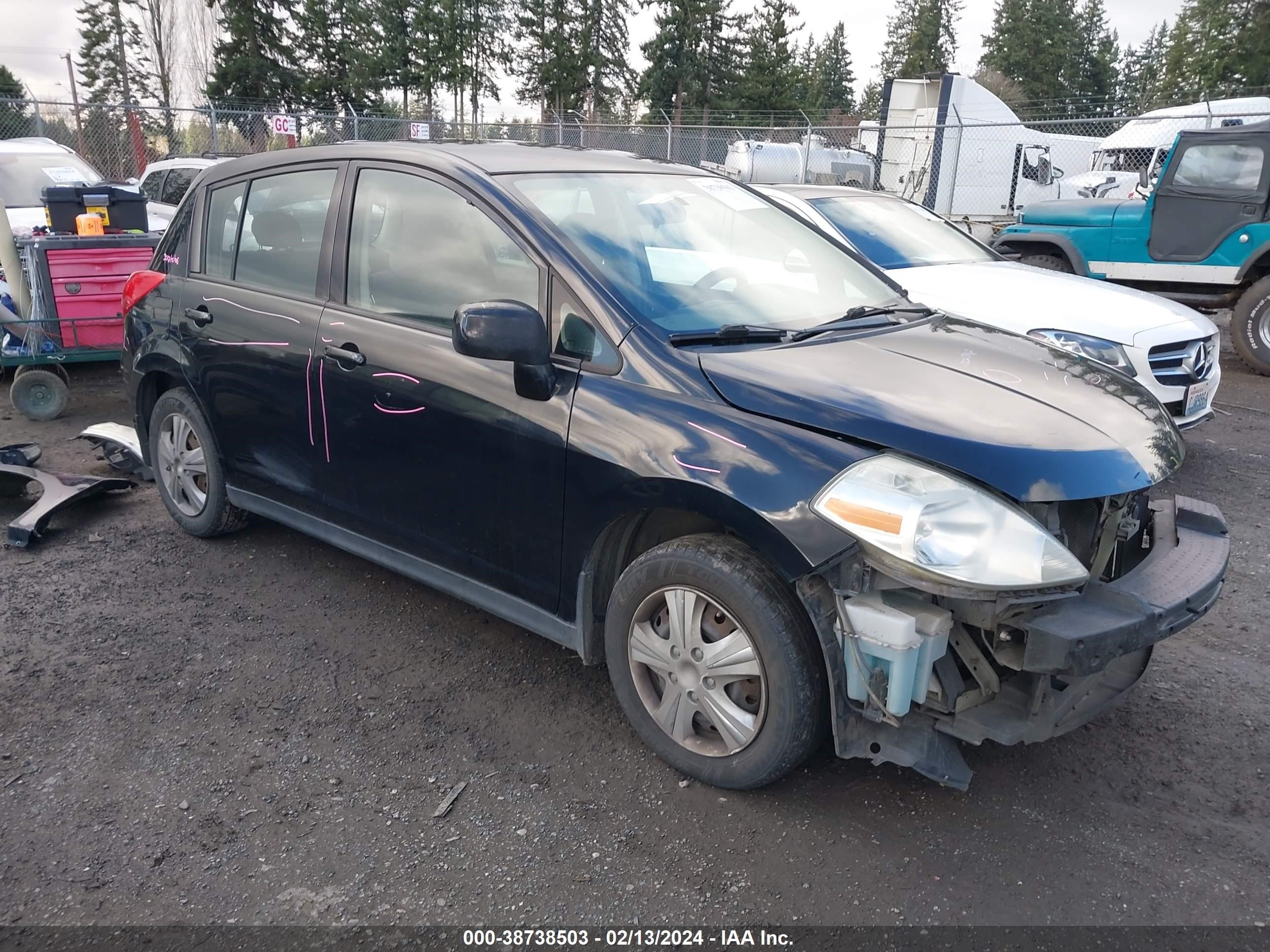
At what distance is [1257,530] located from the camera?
200 inches

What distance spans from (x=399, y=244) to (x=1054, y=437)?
7.76 feet

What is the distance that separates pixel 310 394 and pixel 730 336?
1760 millimetres

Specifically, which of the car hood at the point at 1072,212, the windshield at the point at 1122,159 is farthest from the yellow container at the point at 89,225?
the windshield at the point at 1122,159

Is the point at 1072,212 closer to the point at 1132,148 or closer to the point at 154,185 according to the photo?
the point at 1132,148

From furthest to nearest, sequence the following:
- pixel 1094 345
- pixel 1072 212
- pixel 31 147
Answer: pixel 31 147, pixel 1072 212, pixel 1094 345

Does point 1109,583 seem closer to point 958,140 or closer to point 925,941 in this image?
point 925,941

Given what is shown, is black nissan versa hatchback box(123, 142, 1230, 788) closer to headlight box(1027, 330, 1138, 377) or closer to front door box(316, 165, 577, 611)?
front door box(316, 165, 577, 611)

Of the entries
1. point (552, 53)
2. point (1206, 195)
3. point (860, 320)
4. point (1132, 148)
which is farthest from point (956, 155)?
point (552, 53)

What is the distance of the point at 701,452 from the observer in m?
2.67

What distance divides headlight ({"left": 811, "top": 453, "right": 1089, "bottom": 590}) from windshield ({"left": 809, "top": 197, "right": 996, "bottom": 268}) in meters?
4.49

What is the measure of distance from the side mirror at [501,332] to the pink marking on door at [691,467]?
0.57 m

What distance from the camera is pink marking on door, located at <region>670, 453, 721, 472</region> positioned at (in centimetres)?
264

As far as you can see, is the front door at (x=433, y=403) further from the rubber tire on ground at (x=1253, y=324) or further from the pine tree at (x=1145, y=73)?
the pine tree at (x=1145, y=73)

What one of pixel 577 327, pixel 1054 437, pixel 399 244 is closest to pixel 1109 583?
pixel 1054 437
